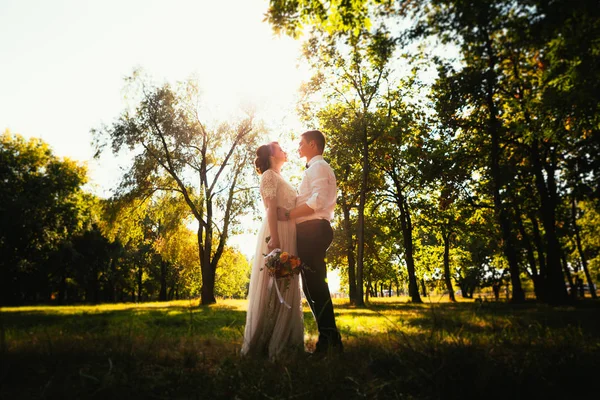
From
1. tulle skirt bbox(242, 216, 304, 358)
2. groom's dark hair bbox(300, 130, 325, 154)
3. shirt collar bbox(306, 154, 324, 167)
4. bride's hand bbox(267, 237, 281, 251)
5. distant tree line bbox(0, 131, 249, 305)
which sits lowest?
tulle skirt bbox(242, 216, 304, 358)

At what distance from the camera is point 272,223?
4359 mm

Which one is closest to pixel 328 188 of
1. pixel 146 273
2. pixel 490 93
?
pixel 490 93

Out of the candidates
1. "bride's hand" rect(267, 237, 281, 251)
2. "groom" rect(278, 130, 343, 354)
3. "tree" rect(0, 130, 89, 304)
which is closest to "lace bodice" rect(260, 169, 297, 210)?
"groom" rect(278, 130, 343, 354)

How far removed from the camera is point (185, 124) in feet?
68.3

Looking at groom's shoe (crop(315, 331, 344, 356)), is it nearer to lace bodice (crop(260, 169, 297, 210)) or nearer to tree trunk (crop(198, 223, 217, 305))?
lace bodice (crop(260, 169, 297, 210))

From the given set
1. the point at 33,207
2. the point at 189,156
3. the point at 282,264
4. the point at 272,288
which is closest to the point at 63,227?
the point at 33,207

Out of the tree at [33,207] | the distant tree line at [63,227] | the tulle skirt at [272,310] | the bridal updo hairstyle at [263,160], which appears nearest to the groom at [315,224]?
the tulle skirt at [272,310]

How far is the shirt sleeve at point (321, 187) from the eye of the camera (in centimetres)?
416

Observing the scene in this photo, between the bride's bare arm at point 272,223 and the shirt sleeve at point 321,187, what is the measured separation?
0.49 m

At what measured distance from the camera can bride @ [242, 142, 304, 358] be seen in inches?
165

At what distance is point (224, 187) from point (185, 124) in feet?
14.9

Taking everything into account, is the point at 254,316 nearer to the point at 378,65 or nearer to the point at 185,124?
the point at 378,65

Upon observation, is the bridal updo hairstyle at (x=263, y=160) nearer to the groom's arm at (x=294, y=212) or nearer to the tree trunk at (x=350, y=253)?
the groom's arm at (x=294, y=212)

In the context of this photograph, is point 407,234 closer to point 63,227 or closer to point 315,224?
point 315,224
